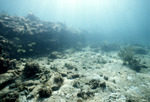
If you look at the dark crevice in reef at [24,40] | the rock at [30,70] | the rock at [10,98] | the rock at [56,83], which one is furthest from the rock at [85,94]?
the dark crevice in reef at [24,40]

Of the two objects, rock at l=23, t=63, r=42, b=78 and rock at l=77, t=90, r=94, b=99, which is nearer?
rock at l=77, t=90, r=94, b=99

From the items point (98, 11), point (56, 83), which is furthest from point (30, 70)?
point (98, 11)

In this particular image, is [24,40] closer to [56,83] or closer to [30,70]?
[30,70]

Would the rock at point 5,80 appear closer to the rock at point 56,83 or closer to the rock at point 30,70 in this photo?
the rock at point 30,70

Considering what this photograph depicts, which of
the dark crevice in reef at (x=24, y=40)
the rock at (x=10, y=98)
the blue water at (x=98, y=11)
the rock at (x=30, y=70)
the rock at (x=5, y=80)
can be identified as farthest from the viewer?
the blue water at (x=98, y=11)

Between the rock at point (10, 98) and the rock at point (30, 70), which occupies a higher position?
the rock at point (30, 70)

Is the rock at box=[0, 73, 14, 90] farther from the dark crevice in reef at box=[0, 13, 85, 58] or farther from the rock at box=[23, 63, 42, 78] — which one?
the dark crevice in reef at box=[0, 13, 85, 58]

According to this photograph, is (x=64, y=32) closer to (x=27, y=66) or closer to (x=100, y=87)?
(x=27, y=66)

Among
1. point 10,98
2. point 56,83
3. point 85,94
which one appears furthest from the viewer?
point 56,83

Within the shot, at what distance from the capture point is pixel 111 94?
562 cm

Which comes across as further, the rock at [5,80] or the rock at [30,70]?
the rock at [30,70]

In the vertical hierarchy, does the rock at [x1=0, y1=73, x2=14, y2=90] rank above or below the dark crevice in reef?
below

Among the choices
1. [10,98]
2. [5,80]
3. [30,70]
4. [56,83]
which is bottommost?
[56,83]

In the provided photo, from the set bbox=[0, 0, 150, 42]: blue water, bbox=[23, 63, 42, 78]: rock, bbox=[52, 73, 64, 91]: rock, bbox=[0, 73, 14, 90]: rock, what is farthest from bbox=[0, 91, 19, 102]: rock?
bbox=[0, 0, 150, 42]: blue water
